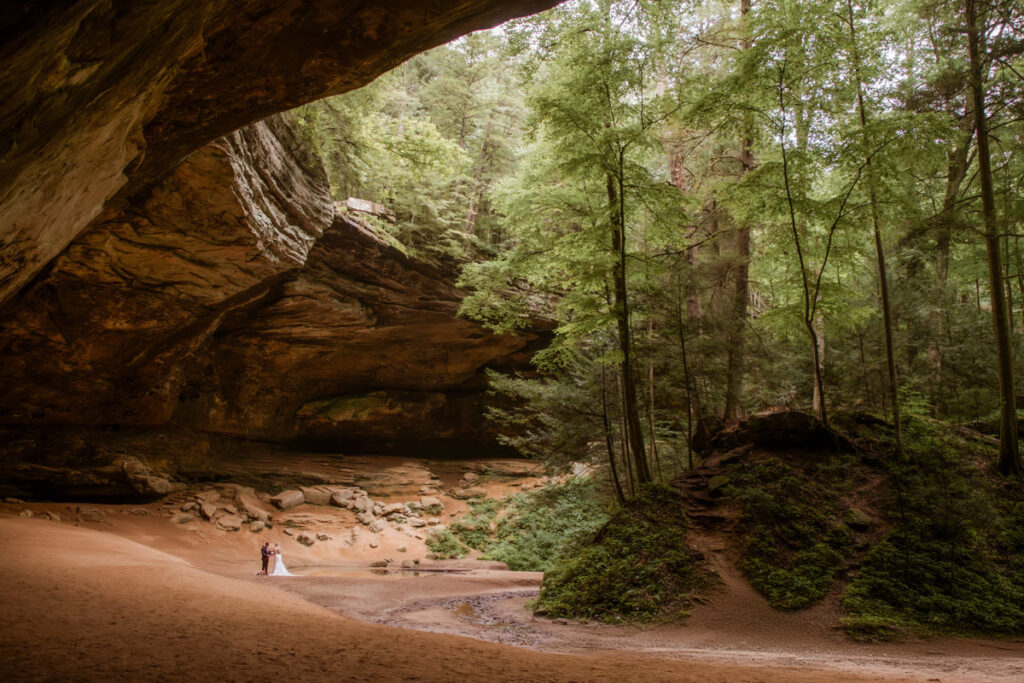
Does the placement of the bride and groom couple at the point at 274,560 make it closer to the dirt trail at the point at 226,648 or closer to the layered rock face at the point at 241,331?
the dirt trail at the point at 226,648

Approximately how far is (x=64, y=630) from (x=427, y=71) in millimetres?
26811

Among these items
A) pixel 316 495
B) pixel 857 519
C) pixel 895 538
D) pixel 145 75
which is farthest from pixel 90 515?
pixel 895 538

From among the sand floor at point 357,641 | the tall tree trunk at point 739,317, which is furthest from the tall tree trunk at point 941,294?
the sand floor at point 357,641

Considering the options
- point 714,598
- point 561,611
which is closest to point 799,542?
point 714,598

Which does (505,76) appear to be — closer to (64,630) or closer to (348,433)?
(348,433)

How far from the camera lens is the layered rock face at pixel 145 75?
7.96 ft

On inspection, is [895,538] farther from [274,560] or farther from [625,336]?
[274,560]

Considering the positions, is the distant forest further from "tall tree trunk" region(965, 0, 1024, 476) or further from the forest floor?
the forest floor

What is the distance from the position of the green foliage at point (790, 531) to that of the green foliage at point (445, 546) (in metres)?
9.36

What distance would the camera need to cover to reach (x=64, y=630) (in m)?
3.04

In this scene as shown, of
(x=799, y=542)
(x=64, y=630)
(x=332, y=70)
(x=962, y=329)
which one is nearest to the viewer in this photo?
(x=64, y=630)

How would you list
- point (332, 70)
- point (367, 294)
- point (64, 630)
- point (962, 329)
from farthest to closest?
point (367, 294) → point (962, 329) → point (332, 70) → point (64, 630)

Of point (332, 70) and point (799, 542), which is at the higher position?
point (332, 70)

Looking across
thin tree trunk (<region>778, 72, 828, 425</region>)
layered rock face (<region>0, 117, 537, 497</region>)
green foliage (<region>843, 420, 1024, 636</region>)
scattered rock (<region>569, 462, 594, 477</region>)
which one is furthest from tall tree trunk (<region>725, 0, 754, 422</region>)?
layered rock face (<region>0, 117, 537, 497</region>)
